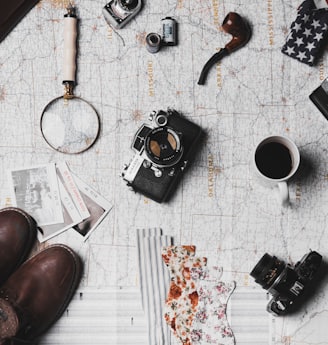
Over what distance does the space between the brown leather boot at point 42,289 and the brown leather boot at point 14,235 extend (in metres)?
0.03

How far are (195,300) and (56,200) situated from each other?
1.19 feet

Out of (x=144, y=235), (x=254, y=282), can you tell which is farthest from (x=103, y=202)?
(x=254, y=282)

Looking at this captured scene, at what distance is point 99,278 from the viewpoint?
128 cm

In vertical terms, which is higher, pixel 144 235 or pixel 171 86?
pixel 171 86

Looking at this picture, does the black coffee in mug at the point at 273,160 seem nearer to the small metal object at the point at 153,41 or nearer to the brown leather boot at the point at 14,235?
the small metal object at the point at 153,41

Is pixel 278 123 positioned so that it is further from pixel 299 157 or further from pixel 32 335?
pixel 32 335

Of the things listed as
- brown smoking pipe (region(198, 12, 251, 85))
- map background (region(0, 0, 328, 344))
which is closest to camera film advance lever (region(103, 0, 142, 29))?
map background (region(0, 0, 328, 344))

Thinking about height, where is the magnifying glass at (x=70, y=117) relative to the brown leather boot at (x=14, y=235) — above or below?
above

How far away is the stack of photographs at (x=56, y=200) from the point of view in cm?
129

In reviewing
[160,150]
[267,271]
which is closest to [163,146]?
[160,150]

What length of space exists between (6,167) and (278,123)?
0.59 metres

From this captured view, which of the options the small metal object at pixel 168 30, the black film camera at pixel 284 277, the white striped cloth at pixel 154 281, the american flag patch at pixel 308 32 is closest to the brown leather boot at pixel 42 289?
the white striped cloth at pixel 154 281

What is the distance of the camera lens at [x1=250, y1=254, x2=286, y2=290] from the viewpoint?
3.95 ft

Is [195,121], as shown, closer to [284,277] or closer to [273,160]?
[273,160]
